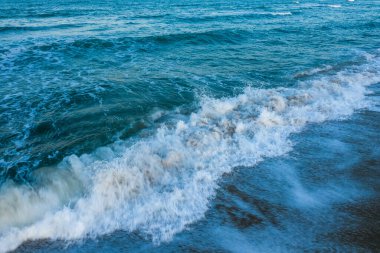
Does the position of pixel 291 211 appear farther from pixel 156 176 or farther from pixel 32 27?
pixel 32 27

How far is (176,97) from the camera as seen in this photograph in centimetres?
965

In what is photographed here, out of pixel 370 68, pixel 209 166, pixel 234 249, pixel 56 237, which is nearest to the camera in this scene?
pixel 234 249

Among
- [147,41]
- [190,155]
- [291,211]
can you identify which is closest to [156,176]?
[190,155]

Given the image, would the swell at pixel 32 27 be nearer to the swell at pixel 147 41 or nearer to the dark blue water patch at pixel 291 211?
the swell at pixel 147 41

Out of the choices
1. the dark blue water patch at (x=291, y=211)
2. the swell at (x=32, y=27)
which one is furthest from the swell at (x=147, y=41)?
the dark blue water patch at (x=291, y=211)

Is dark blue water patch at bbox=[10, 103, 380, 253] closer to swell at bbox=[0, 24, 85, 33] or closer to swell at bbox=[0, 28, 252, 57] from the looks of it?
swell at bbox=[0, 28, 252, 57]

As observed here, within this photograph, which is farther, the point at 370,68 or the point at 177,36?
Answer: the point at 177,36

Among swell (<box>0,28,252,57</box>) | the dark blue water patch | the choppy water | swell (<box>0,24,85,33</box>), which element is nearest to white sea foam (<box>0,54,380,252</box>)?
the choppy water

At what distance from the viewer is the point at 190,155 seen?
234 inches

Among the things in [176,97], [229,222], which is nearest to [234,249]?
[229,222]

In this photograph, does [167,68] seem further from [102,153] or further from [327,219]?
[327,219]

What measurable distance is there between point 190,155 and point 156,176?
880mm

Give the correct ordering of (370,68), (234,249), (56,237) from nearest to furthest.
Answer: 1. (234,249)
2. (56,237)
3. (370,68)

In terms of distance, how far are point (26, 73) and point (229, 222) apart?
10.9 m
